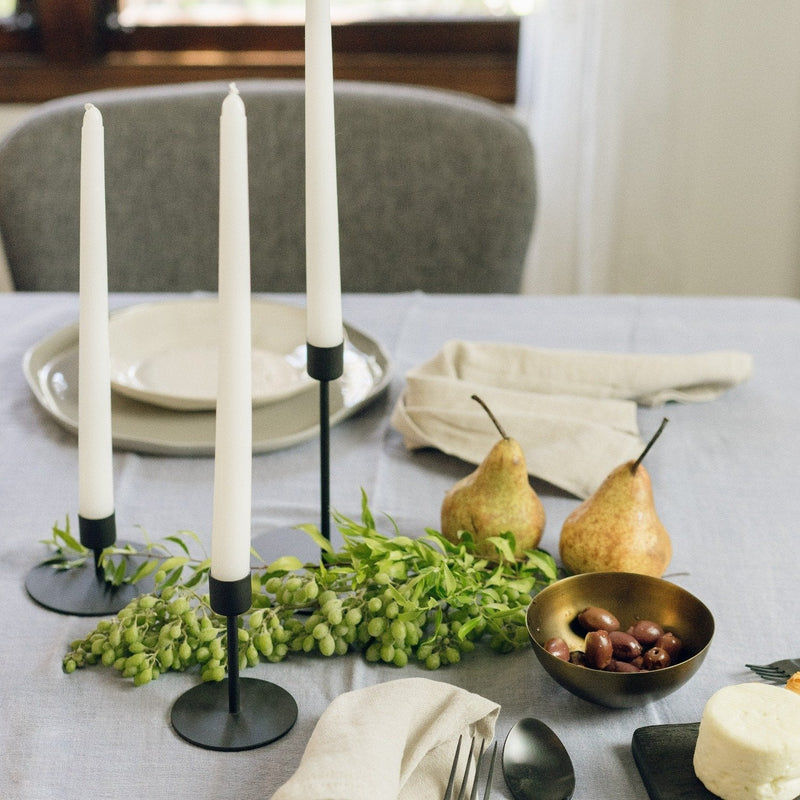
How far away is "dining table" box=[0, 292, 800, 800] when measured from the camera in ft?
1.97

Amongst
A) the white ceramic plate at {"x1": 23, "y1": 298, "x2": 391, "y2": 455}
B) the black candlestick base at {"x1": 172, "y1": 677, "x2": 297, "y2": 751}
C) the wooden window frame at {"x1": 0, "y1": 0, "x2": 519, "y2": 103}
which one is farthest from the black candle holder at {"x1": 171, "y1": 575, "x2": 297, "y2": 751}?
the wooden window frame at {"x1": 0, "y1": 0, "x2": 519, "y2": 103}

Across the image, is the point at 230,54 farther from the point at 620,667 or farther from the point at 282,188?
the point at 620,667

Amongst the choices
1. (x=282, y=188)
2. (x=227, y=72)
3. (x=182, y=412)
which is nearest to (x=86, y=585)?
(x=182, y=412)

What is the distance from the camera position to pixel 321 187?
67cm

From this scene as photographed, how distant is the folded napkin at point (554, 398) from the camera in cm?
93

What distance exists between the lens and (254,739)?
1.98ft

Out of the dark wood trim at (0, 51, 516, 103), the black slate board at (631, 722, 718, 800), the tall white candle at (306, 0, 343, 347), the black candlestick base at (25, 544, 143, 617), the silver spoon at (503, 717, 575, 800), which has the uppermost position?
the tall white candle at (306, 0, 343, 347)

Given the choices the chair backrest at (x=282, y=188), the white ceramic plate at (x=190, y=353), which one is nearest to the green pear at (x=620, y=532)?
the white ceramic plate at (x=190, y=353)

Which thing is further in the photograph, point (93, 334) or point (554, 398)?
point (554, 398)

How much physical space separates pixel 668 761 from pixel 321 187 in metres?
0.41

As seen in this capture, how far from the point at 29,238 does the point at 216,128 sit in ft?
1.17

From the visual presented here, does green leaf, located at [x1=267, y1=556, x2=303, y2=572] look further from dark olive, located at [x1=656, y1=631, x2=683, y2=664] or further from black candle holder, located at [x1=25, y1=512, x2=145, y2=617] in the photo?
dark olive, located at [x1=656, y1=631, x2=683, y2=664]

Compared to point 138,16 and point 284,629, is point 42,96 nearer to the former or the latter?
point 138,16

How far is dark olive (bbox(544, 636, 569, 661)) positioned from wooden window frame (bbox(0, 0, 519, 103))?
193 centimetres
